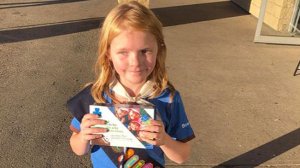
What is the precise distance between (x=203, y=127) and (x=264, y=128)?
2.26 ft

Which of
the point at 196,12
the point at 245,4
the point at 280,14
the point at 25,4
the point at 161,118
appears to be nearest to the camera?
the point at 161,118

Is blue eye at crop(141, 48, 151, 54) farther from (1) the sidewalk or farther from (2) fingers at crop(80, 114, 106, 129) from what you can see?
(1) the sidewalk

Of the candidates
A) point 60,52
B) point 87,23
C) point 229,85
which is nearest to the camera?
point 229,85

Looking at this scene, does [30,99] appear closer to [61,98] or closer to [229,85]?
[61,98]

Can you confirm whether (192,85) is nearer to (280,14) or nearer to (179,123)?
(179,123)

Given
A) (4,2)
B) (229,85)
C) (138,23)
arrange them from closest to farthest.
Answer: (138,23) < (229,85) < (4,2)

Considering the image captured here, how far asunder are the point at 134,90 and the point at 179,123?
0.92ft

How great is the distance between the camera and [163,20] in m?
9.04

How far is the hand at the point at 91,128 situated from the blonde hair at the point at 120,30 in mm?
195

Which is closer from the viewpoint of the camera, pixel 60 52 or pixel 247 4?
pixel 60 52

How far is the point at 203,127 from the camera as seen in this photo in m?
4.28

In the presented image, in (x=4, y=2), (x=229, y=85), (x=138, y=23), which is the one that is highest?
(x=138, y=23)

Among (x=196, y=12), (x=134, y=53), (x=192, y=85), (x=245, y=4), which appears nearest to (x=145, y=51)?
(x=134, y=53)

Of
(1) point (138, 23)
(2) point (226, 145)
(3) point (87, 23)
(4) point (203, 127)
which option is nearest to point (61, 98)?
(4) point (203, 127)
